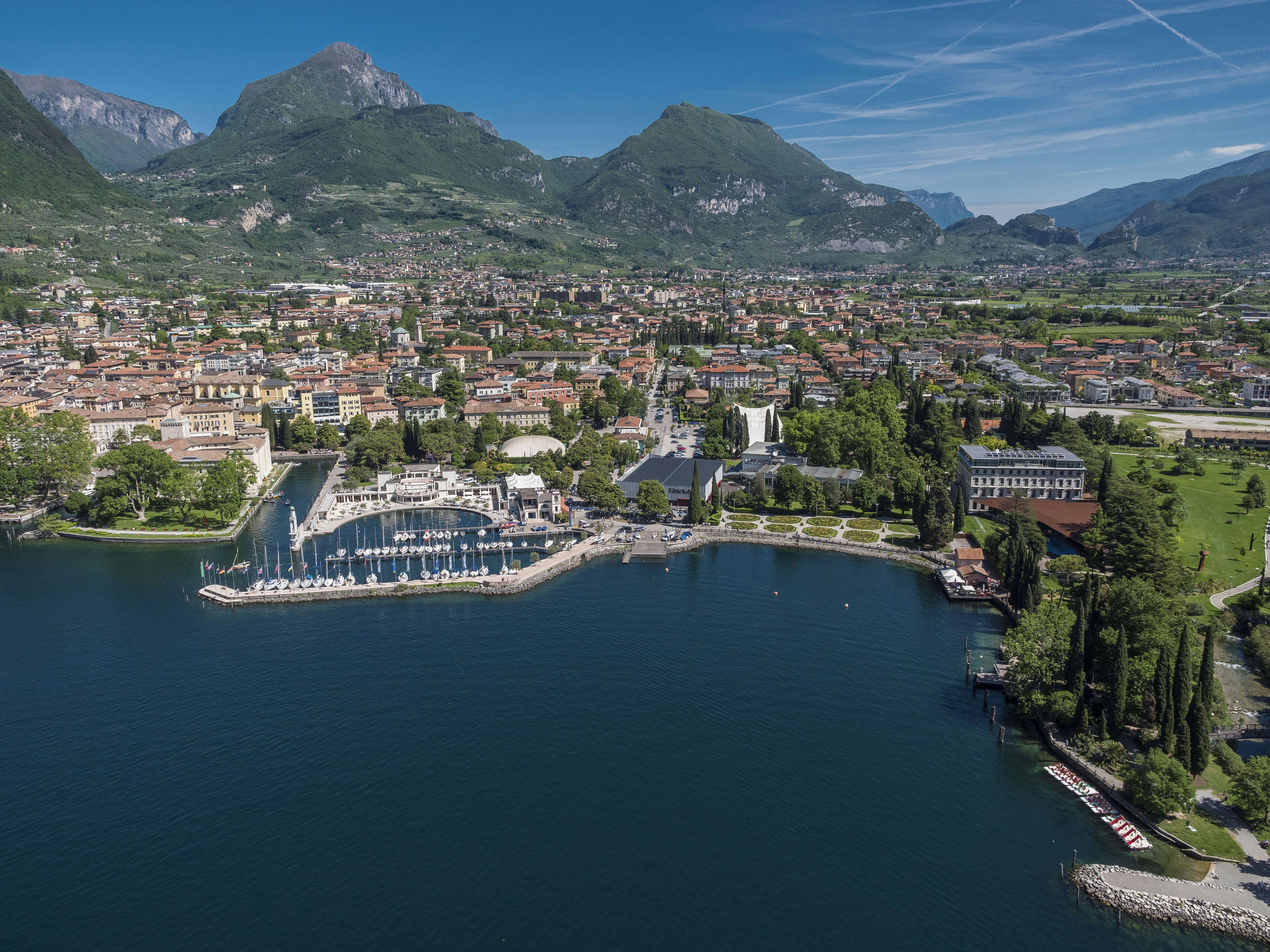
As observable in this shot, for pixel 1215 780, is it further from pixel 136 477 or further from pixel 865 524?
pixel 136 477

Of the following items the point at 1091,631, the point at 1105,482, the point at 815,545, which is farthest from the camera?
the point at 1105,482

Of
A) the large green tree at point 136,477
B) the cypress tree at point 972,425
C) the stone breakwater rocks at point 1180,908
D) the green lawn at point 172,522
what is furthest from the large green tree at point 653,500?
the stone breakwater rocks at point 1180,908

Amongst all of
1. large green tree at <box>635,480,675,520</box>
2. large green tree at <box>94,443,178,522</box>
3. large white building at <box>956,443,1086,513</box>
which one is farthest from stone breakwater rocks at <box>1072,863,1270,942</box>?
large green tree at <box>94,443,178,522</box>

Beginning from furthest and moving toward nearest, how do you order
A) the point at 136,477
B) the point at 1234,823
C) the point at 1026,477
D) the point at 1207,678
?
the point at 136,477 → the point at 1026,477 → the point at 1207,678 → the point at 1234,823

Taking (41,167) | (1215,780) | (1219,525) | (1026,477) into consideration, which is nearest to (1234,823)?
(1215,780)

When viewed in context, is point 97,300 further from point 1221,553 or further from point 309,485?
point 1221,553

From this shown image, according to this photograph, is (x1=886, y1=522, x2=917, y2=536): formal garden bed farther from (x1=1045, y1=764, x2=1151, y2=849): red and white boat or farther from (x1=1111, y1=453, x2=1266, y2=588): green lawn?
(x1=1045, y1=764, x2=1151, y2=849): red and white boat
